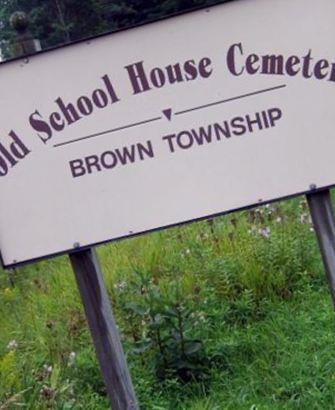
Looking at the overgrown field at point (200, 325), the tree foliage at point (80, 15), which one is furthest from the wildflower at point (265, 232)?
the tree foliage at point (80, 15)

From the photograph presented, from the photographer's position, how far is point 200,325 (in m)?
3.87

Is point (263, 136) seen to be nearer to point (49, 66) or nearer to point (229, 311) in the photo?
point (49, 66)

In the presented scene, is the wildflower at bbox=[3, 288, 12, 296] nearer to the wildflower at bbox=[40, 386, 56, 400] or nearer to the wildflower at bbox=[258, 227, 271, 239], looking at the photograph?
the wildflower at bbox=[258, 227, 271, 239]

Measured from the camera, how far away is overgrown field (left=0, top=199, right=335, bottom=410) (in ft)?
11.4

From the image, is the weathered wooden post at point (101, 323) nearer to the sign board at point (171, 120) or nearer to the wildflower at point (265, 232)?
the sign board at point (171, 120)

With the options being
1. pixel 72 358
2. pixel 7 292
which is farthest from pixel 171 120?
pixel 7 292

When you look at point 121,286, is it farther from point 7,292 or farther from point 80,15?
point 80,15

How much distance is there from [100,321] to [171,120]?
767 millimetres

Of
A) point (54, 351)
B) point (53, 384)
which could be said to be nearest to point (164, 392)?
point (53, 384)

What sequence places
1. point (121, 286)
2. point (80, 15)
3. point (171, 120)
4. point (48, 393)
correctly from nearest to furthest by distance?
1. point (171, 120)
2. point (48, 393)
3. point (121, 286)
4. point (80, 15)

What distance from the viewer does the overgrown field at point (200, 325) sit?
11.4ft

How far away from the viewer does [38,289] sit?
542cm

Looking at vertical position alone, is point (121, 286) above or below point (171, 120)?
below

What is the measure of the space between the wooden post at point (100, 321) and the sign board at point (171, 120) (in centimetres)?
15
